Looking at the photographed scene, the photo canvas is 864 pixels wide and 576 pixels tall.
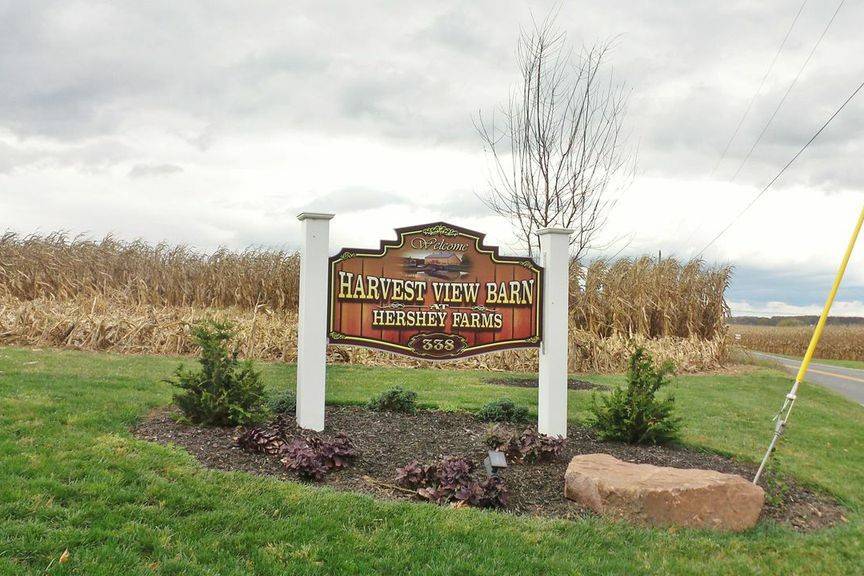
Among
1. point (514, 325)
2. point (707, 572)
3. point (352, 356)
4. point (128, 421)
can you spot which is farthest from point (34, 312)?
point (707, 572)

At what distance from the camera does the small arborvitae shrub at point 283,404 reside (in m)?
9.22

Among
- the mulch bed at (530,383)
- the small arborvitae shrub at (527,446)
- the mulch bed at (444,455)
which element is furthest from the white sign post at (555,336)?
the mulch bed at (530,383)

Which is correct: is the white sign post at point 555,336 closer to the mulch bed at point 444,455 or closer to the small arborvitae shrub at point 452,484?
the mulch bed at point 444,455

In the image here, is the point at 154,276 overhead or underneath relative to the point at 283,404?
overhead

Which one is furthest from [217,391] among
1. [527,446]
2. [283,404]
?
[527,446]

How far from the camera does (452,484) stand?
628cm

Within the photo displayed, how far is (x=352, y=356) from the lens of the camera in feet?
54.0

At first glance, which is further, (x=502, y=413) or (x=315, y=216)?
(x=502, y=413)

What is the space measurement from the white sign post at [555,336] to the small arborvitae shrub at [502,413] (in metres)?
0.86

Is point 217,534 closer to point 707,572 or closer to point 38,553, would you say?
point 38,553

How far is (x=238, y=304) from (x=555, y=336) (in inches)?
567

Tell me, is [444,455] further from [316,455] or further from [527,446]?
[316,455]

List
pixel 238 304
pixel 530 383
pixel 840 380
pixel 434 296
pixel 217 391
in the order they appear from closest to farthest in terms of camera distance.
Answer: pixel 217 391
pixel 434 296
pixel 530 383
pixel 238 304
pixel 840 380

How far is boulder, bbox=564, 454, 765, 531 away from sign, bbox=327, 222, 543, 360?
255 centimetres
